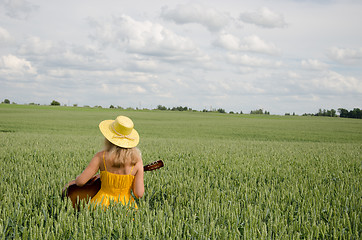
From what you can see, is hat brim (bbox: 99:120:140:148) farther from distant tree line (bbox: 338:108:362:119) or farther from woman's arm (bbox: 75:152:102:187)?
distant tree line (bbox: 338:108:362:119)

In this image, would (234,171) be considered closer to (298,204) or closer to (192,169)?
(192,169)

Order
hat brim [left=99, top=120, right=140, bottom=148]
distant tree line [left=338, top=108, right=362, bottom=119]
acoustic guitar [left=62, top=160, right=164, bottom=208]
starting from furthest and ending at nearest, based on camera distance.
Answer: distant tree line [left=338, top=108, right=362, bottom=119] < acoustic guitar [left=62, top=160, right=164, bottom=208] < hat brim [left=99, top=120, right=140, bottom=148]

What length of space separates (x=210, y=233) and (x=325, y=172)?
5373mm

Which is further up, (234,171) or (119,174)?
(119,174)

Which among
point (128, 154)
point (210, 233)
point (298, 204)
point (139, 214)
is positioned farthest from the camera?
point (298, 204)

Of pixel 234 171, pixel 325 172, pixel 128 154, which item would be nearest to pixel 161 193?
pixel 128 154

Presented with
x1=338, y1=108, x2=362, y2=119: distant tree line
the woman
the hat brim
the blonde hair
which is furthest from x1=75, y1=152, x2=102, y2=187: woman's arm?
x1=338, y1=108, x2=362, y2=119: distant tree line

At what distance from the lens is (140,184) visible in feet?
12.1

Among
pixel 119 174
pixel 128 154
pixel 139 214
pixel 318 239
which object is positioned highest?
pixel 128 154

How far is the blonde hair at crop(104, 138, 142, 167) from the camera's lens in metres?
3.57

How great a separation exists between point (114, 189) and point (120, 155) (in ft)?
1.54

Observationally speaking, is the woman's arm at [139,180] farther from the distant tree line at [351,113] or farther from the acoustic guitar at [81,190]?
the distant tree line at [351,113]

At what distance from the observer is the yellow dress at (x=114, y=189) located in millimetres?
3617

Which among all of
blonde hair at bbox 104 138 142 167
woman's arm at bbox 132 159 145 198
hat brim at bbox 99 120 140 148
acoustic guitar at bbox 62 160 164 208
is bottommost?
acoustic guitar at bbox 62 160 164 208
